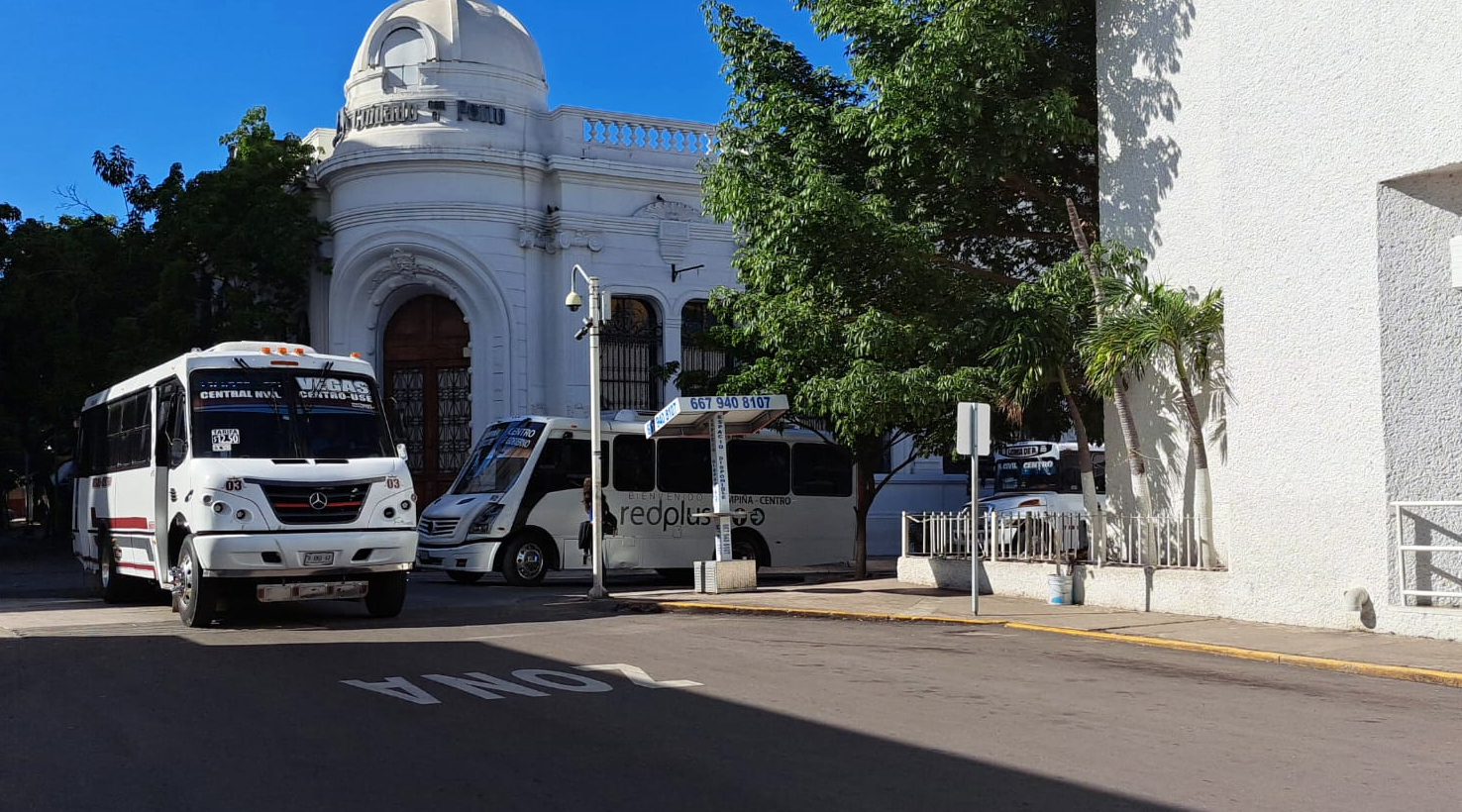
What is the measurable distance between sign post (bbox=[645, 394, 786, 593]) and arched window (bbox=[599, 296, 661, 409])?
10782mm

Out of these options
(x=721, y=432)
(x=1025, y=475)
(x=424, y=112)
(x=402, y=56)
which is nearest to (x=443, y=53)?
(x=402, y=56)

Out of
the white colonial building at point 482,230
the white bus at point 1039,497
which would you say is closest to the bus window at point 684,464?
the white bus at point 1039,497

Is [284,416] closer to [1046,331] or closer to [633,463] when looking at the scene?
[633,463]

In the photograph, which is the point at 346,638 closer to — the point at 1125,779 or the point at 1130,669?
the point at 1130,669

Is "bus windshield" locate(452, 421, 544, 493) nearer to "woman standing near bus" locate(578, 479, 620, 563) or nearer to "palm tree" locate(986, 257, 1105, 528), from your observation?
"woman standing near bus" locate(578, 479, 620, 563)

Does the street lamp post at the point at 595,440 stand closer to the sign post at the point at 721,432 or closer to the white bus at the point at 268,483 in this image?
the sign post at the point at 721,432

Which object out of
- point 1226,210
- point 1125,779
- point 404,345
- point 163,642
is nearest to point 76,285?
point 404,345

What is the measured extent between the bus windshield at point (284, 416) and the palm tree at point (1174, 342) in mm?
8352

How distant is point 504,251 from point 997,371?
15155 mm

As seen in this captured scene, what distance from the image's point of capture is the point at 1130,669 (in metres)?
11.3

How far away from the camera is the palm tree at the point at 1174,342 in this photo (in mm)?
15305

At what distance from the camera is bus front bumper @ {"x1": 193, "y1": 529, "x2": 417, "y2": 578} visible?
1390 centimetres

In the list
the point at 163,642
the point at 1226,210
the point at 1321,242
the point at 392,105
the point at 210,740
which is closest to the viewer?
the point at 210,740

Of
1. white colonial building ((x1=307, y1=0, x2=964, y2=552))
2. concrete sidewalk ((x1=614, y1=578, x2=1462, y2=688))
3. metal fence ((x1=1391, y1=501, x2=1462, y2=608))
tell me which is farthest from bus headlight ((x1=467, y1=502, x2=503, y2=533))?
metal fence ((x1=1391, y1=501, x2=1462, y2=608))
